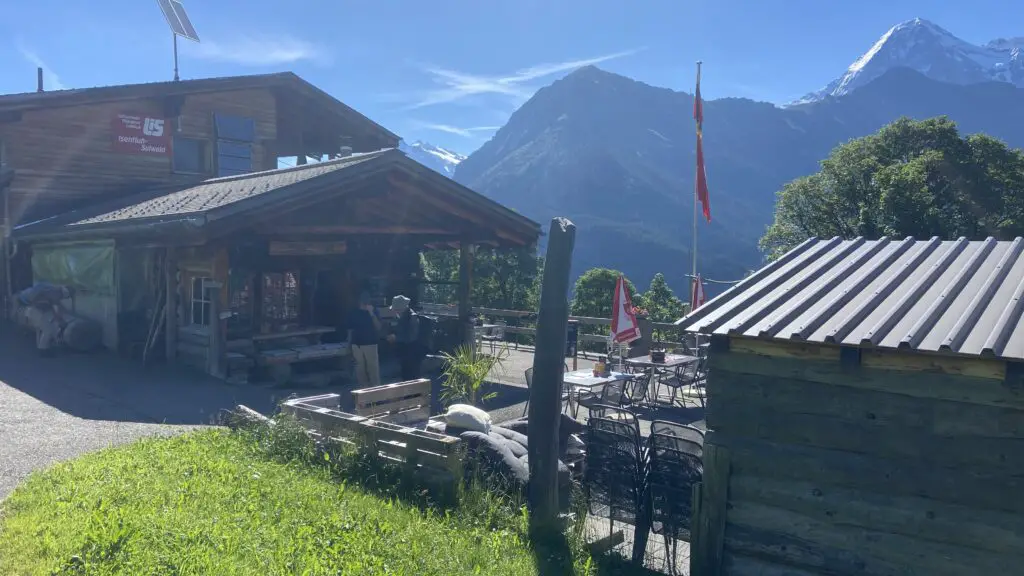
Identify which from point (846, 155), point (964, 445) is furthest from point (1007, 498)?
point (846, 155)

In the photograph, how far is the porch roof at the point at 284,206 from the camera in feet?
36.4

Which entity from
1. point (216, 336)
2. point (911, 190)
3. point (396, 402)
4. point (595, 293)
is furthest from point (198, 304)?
point (595, 293)

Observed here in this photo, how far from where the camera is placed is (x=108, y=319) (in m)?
14.5

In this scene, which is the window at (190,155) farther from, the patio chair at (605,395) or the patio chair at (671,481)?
the patio chair at (671,481)

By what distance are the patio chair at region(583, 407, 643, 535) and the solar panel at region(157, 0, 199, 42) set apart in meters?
20.0

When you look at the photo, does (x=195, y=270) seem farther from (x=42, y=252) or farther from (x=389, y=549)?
(x=389, y=549)

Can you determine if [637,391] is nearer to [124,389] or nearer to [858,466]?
[858,466]

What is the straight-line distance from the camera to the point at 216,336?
12141mm

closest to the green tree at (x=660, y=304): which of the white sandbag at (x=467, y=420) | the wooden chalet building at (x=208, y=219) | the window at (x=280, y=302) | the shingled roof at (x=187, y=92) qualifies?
the shingled roof at (x=187, y=92)

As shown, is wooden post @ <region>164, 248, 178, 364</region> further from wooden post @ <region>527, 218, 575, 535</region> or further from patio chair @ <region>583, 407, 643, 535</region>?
patio chair @ <region>583, 407, 643, 535</region>

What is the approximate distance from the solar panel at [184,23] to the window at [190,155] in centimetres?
444

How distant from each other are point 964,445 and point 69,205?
18.6 metres

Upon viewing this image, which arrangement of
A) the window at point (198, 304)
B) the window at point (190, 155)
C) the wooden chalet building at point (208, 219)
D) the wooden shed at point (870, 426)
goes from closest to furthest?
1. the wooden shed at point (870, 426)
2. the wooden chalet building at point (208, 219)
3. the window at point (198, 304)
4. the window at point (190, 155)

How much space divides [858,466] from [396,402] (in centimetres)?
A: 564
